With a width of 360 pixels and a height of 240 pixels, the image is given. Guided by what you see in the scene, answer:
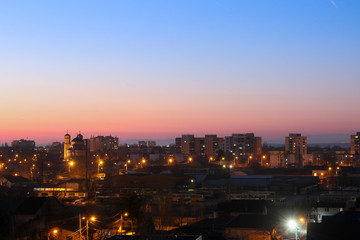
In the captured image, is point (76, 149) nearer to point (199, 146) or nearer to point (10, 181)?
point (10, 181)

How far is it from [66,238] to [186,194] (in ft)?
35.9

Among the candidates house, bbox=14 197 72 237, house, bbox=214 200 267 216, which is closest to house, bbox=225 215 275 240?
house, bbox=214 200 267 216

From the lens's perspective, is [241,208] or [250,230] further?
[241,208]

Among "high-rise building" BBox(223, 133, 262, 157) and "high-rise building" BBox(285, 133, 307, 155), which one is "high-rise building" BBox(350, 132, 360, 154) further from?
"high-rise building" BBox(223, 133, 262, 157)

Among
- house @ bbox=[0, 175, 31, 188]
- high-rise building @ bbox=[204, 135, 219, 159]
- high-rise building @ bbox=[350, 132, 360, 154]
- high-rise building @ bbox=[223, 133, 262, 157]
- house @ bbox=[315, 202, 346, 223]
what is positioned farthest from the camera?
high-rise building @ bbox=[350, 132, 360, 154]

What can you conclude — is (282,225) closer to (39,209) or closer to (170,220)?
(170,220)

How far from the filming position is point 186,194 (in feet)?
75.7

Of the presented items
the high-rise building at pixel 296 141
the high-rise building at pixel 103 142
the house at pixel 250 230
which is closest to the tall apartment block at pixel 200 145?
the high-rise building at pixel 296 141

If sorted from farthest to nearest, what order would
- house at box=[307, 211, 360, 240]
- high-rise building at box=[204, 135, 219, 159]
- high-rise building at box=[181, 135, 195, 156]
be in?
high-rise building at box=[181, 135, 195, 156] < high-rise building at box=[204, 135, 219, 159] < house at box=[307, 211, 360, 240]

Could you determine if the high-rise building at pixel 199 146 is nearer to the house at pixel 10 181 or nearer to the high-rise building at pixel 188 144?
the high-rise building at pixel 188 144

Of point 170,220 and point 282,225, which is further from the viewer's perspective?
point 170,220

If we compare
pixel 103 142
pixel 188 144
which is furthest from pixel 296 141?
pixel 103 142

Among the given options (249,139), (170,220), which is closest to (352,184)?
(170,220)

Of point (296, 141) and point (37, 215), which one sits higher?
point (296, 141)
